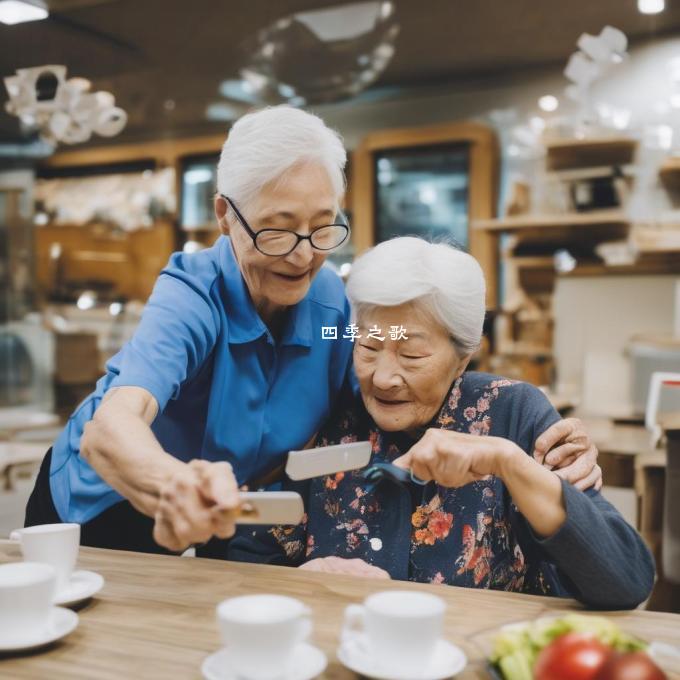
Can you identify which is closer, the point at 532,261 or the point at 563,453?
the point at 563,453

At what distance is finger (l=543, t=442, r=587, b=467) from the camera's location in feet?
4.58

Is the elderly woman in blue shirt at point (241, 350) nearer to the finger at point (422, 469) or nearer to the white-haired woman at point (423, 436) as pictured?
the white-haired woman at point (423, 436)

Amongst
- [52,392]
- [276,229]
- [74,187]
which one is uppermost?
[74,187]

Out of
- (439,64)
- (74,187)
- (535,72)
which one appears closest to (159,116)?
(74,187)

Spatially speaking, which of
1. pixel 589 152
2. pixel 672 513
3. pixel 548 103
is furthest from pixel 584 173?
pixel 672 513

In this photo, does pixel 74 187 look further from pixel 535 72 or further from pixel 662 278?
pixel 662 278

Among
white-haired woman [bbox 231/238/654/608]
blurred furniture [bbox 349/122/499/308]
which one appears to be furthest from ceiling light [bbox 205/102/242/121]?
white-haired woman [bbox 231/238/654/608]

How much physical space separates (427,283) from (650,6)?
12.5ft

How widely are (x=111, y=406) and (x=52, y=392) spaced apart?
5061 millimetres

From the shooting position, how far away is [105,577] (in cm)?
132

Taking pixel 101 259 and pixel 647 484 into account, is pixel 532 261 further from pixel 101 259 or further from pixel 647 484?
pixel 101 259

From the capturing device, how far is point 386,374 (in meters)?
1.52

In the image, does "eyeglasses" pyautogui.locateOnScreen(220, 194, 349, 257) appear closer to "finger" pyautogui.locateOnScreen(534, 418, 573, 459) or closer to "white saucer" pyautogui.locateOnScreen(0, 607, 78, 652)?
"finger" pyautogui.locateOnScreen(534, 418, 573, 459)

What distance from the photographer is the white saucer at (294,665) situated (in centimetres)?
89
